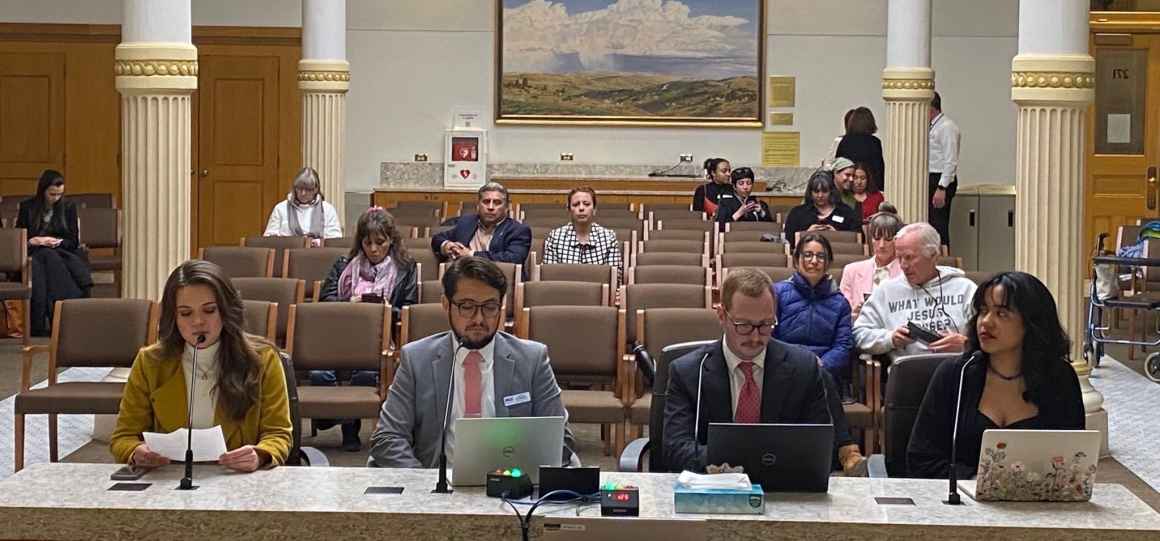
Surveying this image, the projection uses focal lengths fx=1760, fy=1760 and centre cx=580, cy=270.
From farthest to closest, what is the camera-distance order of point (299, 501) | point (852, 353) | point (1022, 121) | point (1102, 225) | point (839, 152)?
point (1102, 225)
point (839, 152)
point (1022, 121)
point (852, 353)
point (299, 501)

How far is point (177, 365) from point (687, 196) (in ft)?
45.9

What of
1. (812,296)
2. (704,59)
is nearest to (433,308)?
(812,296)

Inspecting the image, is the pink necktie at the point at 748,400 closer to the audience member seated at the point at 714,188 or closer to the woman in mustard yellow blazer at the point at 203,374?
the woman in mustard yellow blazer at the point at 203,374

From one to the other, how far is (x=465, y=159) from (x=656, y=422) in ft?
46.3

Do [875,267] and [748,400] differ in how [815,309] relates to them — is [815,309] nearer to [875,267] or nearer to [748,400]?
[875,267]

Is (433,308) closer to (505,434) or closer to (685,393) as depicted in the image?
(685,393)

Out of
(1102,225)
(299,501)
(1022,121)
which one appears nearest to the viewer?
(299,501)

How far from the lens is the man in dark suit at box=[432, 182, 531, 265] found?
10.9 metres

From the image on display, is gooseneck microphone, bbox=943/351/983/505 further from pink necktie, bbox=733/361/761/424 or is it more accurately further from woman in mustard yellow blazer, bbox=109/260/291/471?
woman in mustard yellow blazer, bbox=109/260/291/471

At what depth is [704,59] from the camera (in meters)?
19.8

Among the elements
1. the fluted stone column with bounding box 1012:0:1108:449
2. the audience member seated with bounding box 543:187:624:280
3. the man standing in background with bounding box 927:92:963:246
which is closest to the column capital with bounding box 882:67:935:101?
the man standing in background with bounding box 927:92:963:246

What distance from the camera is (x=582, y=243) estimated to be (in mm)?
11250

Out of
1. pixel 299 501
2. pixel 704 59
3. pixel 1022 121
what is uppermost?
pixel 704 59

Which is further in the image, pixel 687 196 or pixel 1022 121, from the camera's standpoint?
Result: pixel 687 196
